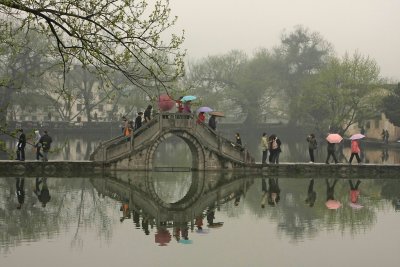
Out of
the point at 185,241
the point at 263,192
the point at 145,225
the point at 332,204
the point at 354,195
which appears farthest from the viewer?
the point at 263,192

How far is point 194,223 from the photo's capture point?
63.7ft

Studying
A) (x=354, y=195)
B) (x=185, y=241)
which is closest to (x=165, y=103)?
(x=354, y=195)

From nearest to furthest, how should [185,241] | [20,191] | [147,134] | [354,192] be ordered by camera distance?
1. [185,241]
2. [20,191]
3. [354,192]
4. [147,134]

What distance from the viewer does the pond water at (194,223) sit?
15.1 metres

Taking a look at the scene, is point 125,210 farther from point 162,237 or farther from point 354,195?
point 354,195

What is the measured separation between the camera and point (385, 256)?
619 inches

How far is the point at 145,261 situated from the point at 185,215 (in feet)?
21.1

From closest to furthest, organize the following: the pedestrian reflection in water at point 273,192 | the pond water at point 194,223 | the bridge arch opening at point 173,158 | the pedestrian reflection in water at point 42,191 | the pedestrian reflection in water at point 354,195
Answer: the pond water at point 194,223 → the pedestrian reflection in water at point 42,191 → the pedestrian reflection in water at point 354,195 → the pedestrian reflection in water at point 273,192 → the bridge arch opening at point 173,158

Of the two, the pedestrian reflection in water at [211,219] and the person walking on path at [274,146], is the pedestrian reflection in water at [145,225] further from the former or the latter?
the person walking on path at [274,146]

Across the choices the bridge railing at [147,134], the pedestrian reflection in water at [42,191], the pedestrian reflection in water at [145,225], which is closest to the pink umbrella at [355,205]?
the pedestrian reflection in water at [145,225]

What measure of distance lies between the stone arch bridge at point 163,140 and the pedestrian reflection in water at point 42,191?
174 inches

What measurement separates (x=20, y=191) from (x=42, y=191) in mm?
895

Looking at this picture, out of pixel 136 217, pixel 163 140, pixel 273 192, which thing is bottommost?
pixel 136 217

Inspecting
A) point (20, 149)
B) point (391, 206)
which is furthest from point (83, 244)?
point (20, 149)
